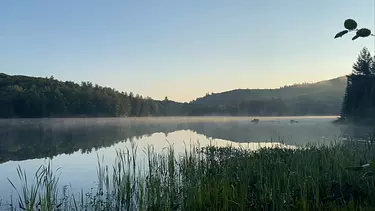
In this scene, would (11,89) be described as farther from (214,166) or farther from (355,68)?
(214,166)

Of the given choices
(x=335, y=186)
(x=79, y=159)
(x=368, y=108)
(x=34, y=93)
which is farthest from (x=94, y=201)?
(x=34, y=93)

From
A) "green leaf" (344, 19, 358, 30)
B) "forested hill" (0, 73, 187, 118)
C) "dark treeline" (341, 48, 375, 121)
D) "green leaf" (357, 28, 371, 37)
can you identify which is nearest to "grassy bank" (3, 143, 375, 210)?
"green leaf" (357, 28, 371, 37)

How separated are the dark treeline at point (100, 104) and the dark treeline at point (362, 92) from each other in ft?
222

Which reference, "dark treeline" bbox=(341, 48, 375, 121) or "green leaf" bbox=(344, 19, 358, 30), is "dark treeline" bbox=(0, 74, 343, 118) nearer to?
"dark treeline" bbox=(341, 48, 375, 121)

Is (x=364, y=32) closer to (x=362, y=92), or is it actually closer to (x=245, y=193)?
(x=245, y=193)

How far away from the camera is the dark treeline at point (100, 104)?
85312 millimetres

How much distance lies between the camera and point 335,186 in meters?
8.32

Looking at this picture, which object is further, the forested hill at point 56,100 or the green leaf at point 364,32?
the forested hill at point 56,100

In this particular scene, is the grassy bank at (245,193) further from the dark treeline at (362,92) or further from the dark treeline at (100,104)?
the dark treeline at (100,104)

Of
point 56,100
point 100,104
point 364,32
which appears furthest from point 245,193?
point 100,104

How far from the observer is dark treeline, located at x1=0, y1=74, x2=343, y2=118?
280 ft

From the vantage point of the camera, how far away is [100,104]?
4277 inches

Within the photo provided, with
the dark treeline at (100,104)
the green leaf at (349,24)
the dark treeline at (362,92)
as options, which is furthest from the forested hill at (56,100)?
the green leaf at (349,24)

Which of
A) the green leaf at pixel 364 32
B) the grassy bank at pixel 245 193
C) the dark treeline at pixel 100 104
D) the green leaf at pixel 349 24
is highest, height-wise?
the dark treeline at pixel 100 104
